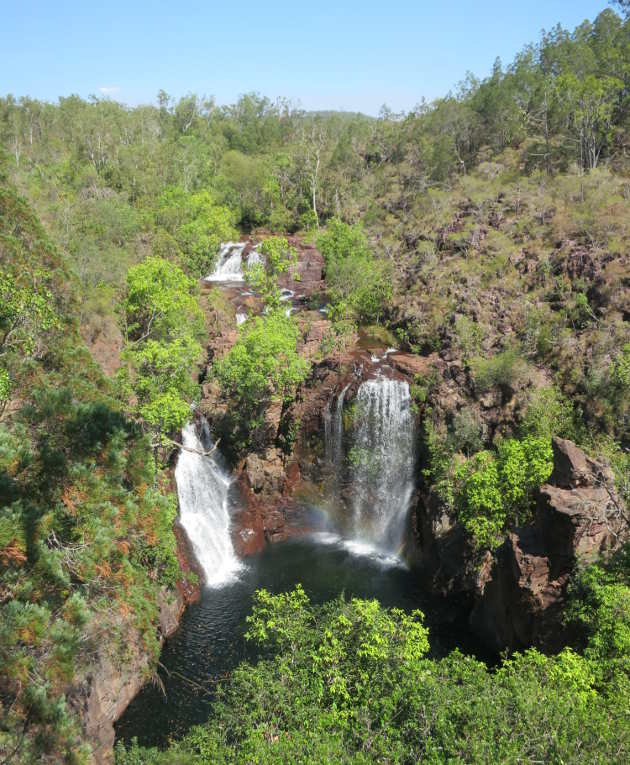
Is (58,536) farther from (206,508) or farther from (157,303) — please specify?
(157,303)

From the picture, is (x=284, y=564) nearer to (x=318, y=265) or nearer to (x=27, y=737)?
(x=27, y=737)

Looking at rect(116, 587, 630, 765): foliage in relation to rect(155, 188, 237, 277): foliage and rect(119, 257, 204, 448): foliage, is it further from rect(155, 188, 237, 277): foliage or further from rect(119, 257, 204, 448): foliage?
rect(155, 188, 237, 277): foliage

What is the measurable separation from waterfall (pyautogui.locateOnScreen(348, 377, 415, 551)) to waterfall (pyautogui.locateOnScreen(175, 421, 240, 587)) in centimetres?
752

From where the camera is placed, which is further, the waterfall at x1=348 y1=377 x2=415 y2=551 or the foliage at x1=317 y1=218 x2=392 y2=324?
the foliage at x1=317 y1=218 x2=392 y2=324

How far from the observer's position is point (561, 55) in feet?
183

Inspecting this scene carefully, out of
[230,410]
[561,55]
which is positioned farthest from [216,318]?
[561,55]

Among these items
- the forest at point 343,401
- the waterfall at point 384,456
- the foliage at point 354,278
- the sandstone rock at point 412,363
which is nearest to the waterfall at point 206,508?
the forest at point 343,401

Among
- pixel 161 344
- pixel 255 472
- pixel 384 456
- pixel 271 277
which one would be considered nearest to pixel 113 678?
pixel 255 472

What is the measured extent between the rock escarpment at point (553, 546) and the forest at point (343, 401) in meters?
0.18

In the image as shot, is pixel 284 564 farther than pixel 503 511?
Yes

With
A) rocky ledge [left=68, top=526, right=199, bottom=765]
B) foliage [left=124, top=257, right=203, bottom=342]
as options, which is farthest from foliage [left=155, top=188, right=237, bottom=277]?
rocky ledge [left=68, top=526, right=199, bottom=765]

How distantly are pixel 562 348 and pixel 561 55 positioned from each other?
139 feet

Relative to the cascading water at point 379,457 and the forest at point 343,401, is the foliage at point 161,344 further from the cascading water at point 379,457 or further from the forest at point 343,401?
the cascading water at point 379,457

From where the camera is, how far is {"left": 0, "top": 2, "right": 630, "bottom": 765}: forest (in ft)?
35.9
